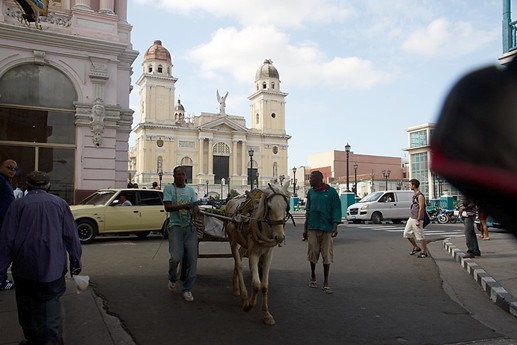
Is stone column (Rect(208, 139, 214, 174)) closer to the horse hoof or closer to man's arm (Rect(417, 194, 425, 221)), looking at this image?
man's arm (Rect(417, 194, 425, 221))

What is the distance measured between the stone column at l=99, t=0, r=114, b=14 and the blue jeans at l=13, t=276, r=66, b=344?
17.7 m

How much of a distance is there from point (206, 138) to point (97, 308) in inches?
2923

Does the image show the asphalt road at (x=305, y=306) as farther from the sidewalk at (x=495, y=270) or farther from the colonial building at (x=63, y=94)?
the colonial building at (x=63, y=94)

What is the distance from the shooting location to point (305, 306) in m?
6.00

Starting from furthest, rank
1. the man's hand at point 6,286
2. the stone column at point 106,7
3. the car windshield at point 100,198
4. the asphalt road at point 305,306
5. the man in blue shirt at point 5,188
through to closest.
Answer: the stone column at point 106,7
the car windshield at point 100,198
the man's hand at point 6,286
the man in blue shirt at point 5,188
the asphalt road at point 305,306

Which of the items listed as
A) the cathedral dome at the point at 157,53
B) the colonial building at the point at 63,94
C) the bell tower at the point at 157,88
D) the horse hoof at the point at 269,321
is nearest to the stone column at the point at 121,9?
the colonial building at the point at 63,94

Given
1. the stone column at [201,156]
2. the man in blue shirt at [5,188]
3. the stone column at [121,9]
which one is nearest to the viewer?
the man in blue shirt at [5,188]

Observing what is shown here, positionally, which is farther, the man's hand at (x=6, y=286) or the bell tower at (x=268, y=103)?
the bell tower at (x=268, y=103)

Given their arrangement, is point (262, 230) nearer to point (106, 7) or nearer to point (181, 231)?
point (181, 231)

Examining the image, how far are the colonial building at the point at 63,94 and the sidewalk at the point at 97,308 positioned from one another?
11833 mm

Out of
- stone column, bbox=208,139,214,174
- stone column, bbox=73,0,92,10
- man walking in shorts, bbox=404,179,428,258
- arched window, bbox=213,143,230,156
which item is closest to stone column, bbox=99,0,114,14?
stone column, bbox=73,0,92,10

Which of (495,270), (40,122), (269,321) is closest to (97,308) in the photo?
(269,321)

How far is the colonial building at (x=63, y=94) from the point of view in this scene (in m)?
17.0

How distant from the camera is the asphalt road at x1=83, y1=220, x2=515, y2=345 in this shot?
4.76 m
